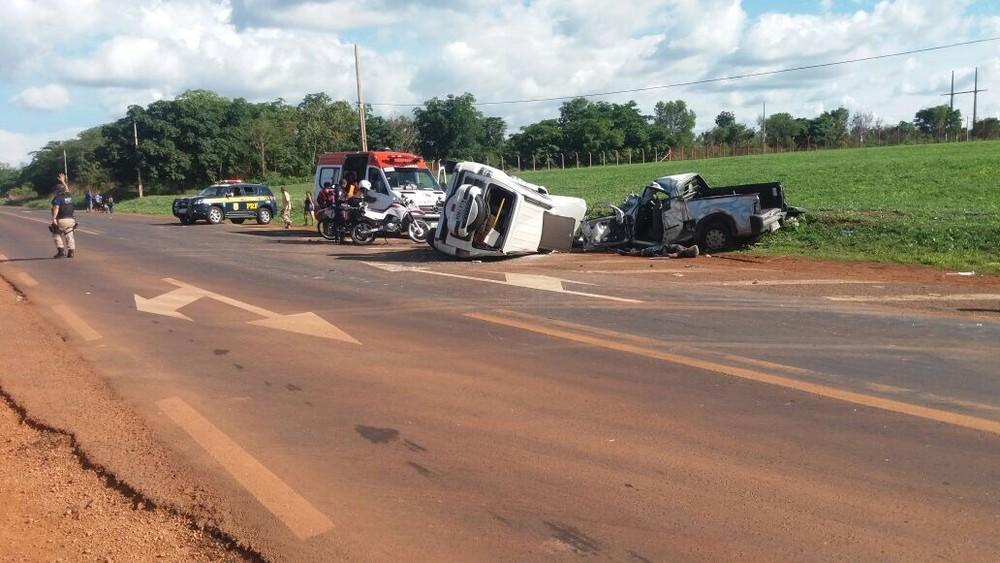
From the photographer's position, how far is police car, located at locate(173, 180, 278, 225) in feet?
115

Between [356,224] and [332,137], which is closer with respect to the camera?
[356,224]

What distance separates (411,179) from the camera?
25125 millimetres

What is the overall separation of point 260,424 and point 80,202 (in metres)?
86.7

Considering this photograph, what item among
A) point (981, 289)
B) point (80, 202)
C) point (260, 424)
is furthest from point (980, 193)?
point (80, 202)

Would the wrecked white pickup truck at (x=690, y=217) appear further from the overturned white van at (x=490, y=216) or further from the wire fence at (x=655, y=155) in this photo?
the wire fence at (x=655, y=155)

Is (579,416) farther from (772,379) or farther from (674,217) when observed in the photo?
(674,217)

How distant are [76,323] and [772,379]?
8079 millimetres

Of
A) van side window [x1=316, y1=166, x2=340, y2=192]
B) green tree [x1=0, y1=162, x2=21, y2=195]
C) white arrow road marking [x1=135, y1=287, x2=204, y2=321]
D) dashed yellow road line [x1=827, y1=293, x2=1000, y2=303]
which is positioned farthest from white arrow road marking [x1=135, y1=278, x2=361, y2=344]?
green tree [x1=0, y1=162, x2=21, y2=195]

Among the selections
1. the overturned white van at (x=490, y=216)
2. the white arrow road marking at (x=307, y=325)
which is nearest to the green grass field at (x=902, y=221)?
the overturned white van at (x=490, y=216)

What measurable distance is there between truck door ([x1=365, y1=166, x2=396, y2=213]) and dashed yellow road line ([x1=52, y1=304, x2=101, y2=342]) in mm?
13368

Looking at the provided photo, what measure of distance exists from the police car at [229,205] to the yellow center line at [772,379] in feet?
92.0

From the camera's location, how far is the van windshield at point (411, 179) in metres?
24.8

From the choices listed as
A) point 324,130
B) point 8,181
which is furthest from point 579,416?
point 8,181

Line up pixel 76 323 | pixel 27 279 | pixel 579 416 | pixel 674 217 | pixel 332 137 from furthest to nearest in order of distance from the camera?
1. pixel 332 137
2. pixel 674 217
3. pixel 27 279
4. pixel 76 323
5. pixel 579 416
